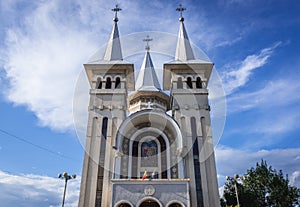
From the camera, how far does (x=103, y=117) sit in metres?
23.2

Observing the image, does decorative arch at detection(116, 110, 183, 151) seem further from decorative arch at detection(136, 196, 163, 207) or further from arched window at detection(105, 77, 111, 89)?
arched window at detection(105, 77, 111, 89)

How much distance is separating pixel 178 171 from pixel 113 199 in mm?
5635

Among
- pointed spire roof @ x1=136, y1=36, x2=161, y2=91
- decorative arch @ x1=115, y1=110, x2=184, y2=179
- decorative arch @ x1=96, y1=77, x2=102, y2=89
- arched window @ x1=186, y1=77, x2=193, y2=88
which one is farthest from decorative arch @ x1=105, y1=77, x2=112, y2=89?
arched window @ x1=186, y1=77, x2=193, y2=88


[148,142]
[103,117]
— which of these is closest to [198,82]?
[148,142]

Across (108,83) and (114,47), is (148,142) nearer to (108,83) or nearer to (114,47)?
(108,83)

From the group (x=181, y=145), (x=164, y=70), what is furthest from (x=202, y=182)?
(x=164, y=70)

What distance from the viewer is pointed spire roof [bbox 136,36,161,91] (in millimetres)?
29216

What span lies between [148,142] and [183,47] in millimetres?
11542

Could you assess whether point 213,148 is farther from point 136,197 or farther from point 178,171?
point 136,197

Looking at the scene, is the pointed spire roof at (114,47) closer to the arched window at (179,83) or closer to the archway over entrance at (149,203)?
the arched window at (179,83)

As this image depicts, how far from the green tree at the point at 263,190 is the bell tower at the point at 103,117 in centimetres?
1315

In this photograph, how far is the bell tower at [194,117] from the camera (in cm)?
2017

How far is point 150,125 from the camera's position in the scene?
23359 mm

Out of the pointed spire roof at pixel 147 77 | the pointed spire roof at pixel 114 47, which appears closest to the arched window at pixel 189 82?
the pointed spire roof at pixel 147 77
